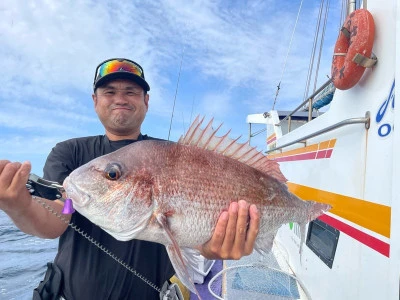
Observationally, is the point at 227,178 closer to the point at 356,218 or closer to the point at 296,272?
the point at 356,218

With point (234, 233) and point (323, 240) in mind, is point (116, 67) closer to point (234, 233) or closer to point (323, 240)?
point (234, 233)

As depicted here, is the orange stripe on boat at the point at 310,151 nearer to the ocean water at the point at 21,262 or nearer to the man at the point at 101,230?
the man at the point at 101,230

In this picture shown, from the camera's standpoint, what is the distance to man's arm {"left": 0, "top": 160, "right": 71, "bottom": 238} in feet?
4.72

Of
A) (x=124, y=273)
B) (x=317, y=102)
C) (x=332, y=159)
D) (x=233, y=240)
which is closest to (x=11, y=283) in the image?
(x=124, y=273)

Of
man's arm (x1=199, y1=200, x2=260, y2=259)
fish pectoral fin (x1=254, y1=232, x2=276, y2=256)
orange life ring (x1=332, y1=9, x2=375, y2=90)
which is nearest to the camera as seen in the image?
man's arm (x1=199, y1=200, x2=260, y2=259)

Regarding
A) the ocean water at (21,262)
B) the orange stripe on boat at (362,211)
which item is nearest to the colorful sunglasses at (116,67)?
the orange stripe on boat at (362,211)

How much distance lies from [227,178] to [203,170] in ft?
0.49

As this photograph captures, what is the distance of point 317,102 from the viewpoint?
4766mm

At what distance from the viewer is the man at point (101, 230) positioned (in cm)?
158

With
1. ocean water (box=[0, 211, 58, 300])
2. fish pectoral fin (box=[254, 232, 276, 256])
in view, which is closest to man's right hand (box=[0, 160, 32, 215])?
fish pectoral fin (box=[254, 232, 276, 256])

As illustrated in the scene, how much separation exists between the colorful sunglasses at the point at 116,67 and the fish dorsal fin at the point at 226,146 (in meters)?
0.90

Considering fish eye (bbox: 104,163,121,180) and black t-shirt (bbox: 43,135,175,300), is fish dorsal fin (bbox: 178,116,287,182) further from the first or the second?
black t-shirt (bbox: 43,135,175,300)

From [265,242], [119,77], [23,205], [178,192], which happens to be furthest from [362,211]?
[23,205]

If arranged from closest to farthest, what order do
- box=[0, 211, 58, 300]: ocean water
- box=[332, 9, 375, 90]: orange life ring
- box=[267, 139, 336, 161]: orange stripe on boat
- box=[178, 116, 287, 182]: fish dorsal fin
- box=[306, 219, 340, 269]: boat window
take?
1. box=[178, 116, 287, 182]: fish dorsal fin
2. box=[332, 9, 375, 90]: orange life ring
3. box=[306, 219, 340, 269]: boat window
4. box=[267, 139, 336, 161]: orange stripe on boat
5. box=[0, 211, 58, 300]: ocean water
